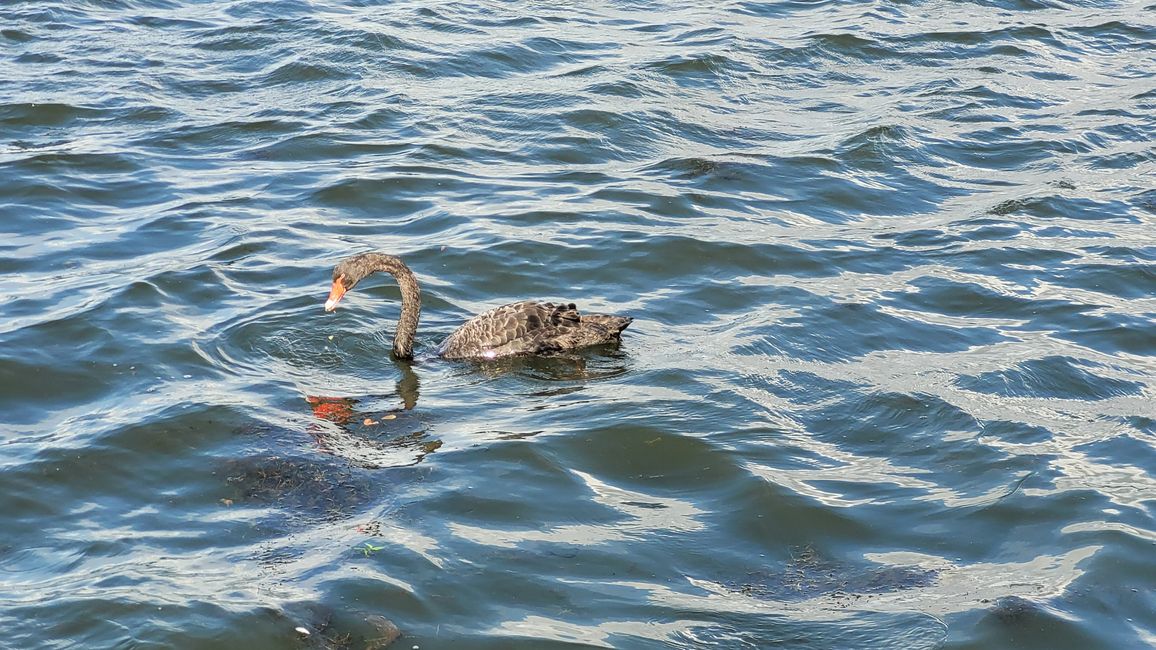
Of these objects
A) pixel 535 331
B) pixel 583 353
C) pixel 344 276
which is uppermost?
pixel 344 276

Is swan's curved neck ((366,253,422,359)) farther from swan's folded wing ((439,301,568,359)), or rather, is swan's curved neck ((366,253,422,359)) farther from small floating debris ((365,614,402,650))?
small floating debris ((365,614,402,650))

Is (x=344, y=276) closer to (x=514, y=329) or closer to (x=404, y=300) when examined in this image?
(x=404, y=300)

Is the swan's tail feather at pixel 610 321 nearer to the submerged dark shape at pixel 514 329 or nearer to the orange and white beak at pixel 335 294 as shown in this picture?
the submerged dark shape at pixel 514 329

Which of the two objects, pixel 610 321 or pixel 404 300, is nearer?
pixel 610 321

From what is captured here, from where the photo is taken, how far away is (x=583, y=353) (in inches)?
392

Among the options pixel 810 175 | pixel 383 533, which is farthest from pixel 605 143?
pixel 383 533

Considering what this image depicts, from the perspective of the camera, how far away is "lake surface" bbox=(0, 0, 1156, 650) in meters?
6.71

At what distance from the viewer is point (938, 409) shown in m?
8.87

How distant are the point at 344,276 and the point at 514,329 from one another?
129 cm

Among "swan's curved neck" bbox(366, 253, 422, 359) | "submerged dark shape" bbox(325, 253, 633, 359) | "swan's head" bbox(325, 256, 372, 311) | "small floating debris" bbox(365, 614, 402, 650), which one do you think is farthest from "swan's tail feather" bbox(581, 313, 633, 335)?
"small floating debris" bbox(365, 614, 402, 650)

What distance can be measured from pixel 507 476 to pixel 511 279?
150 inches

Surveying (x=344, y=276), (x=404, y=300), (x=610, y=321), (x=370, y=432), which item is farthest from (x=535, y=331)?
(x=370, y=432)

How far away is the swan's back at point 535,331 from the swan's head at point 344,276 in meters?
0.90

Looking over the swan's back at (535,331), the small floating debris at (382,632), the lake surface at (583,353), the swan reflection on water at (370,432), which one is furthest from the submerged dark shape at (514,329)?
the small floating debris at (382,632)
